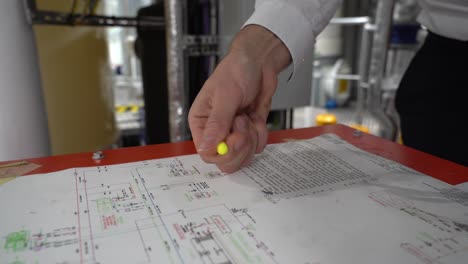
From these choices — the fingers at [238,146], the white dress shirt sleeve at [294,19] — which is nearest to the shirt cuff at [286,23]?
the white dress shirt sleeve at [294,19]

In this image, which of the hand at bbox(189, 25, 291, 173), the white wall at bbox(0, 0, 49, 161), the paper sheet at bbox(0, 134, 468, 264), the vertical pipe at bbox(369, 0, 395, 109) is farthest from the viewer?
the vertical pipe at bbox(369, 0, 395, 109)

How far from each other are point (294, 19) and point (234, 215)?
0.93 feet

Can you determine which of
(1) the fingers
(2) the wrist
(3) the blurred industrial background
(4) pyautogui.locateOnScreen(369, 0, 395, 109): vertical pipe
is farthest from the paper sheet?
(4) pyautogui.locateOnScreen(369, 0, 395, 109): vertical pipe

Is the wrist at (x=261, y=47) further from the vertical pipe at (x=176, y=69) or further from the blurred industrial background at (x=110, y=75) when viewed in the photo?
the vertical pipe at (x=176, y=69)

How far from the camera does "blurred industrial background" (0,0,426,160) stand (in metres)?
0.72

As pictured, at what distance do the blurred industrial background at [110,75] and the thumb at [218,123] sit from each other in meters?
0.25

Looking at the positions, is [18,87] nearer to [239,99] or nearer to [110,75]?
[239,99]

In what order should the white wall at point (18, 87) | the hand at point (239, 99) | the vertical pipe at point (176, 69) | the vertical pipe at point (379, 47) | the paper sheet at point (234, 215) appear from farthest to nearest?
the vertical pipe at point (379, 47) → the vertical pipe at point (176, 69) → the white wall at point (18, 87) → the hand at point (239, 99) → the paper sheet at point (234, 215)

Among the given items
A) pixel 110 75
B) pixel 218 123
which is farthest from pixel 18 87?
pixel 110 75

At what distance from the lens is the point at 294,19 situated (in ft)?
1.54

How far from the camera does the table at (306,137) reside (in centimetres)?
49

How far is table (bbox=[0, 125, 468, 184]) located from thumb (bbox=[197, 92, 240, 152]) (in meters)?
0.17

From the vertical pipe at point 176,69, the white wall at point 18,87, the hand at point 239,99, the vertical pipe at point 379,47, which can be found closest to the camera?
the hand at point 239,99

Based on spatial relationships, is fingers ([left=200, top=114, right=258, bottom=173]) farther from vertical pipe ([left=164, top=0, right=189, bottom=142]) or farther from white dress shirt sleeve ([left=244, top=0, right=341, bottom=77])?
vertical pipe ([left=164, top=0, right=189, bottom=142])
